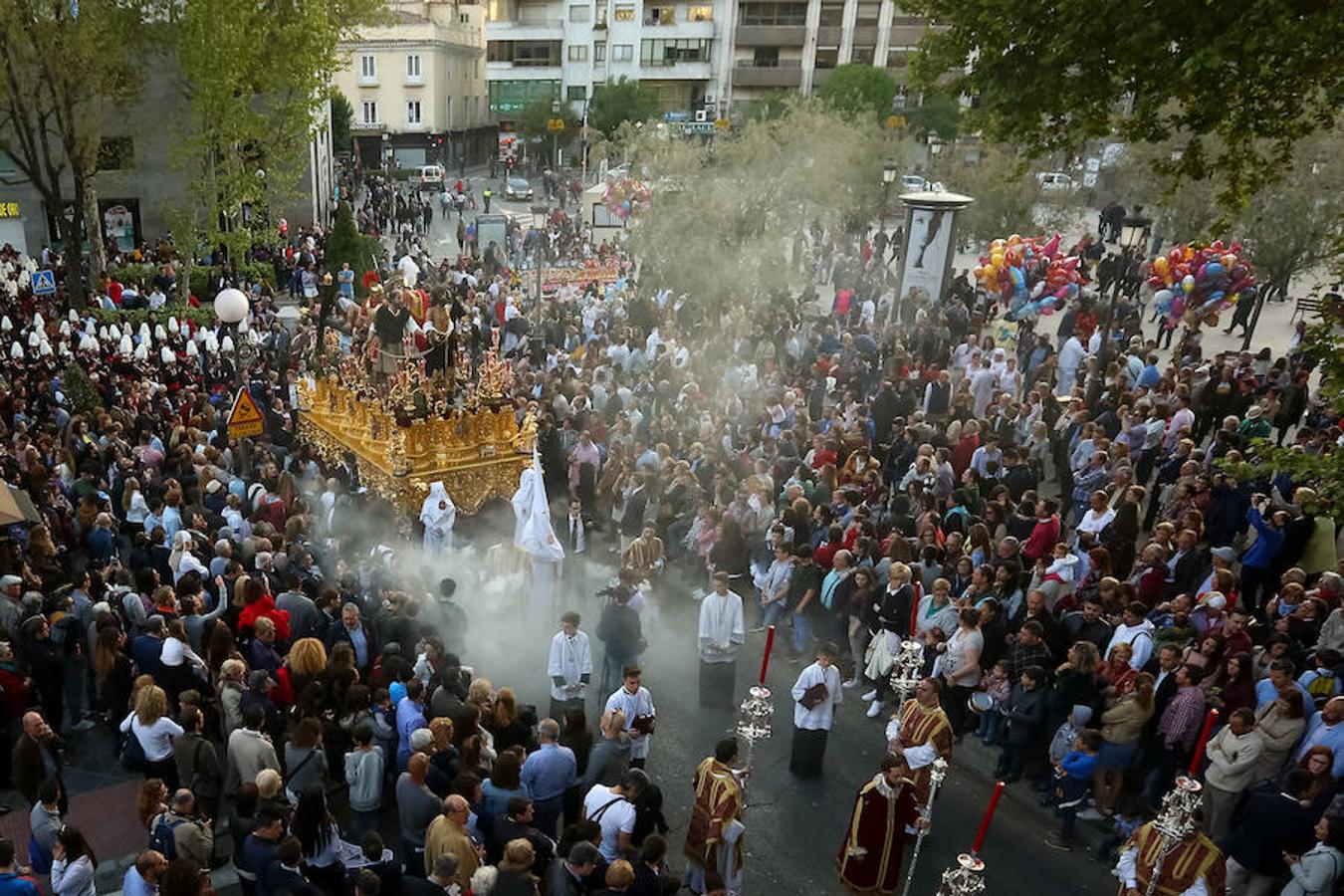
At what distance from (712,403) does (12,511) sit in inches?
394

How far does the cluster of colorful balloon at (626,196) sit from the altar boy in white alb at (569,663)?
1872 cm

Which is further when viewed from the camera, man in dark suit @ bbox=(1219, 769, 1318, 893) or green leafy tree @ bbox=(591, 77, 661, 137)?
green leafy tree @ bbox=(591, 77, 661, 137)

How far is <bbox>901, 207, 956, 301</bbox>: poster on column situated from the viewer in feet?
71.4

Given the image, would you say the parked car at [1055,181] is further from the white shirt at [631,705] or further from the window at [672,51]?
the window at [672,51]

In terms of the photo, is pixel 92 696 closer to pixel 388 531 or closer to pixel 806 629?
pixel 388 531

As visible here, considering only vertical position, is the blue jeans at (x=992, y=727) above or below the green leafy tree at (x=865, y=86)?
below

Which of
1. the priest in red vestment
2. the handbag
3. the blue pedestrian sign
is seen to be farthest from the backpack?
the blue pedestrian sign

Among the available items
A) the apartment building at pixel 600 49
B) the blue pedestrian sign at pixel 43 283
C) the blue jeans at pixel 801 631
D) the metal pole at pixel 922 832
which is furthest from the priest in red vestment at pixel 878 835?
the apartment building at pixel 600 49

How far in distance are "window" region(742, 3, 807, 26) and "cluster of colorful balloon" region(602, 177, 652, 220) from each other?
40.0 meters

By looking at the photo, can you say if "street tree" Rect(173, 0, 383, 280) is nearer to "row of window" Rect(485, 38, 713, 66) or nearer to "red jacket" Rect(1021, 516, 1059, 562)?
"red jacket" Rect(1021, 516, 1059, 562)

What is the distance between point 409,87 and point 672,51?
18763mm

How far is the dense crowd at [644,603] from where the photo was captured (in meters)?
6.86

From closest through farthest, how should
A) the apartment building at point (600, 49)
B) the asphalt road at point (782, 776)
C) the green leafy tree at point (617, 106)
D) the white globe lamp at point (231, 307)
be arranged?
the asphalt road at point (782, 776), the white globe lamp at point (231, 307), the green leafy tree at point (617, 106), the apartment building at point (600, 49)

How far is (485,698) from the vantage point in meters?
7.77
